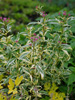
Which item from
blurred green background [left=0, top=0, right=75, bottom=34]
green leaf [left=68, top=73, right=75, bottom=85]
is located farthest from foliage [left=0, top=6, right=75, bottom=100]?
blurred green background [left=0, top=0, right=75, bottom=34]

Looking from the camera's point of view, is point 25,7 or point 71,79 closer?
point 71,79

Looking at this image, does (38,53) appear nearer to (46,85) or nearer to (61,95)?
(46,85)

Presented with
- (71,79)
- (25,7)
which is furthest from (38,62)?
(25,7)

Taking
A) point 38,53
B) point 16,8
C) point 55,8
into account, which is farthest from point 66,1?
point 38,53

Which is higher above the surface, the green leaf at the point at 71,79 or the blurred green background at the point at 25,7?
the blurred green background at the point at 25,7

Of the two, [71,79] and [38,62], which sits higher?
[38,62]

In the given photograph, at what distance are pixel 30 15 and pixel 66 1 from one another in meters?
1.37

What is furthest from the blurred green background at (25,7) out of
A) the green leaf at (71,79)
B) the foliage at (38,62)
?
the green leaf at (71,79)

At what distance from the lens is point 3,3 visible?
600 centimetres

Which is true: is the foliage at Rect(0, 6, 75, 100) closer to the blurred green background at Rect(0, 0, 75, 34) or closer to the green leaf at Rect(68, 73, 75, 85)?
the green leaf at Rect(68, 73, 75, 85)

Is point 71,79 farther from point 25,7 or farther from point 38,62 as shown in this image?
point 25,7

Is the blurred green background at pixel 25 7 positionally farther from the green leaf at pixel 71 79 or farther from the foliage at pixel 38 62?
the green leaf at pixel 71 79

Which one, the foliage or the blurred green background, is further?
the blurred green background

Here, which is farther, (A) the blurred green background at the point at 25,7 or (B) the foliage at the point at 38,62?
(A) the blurred green background at the point at 25,7
